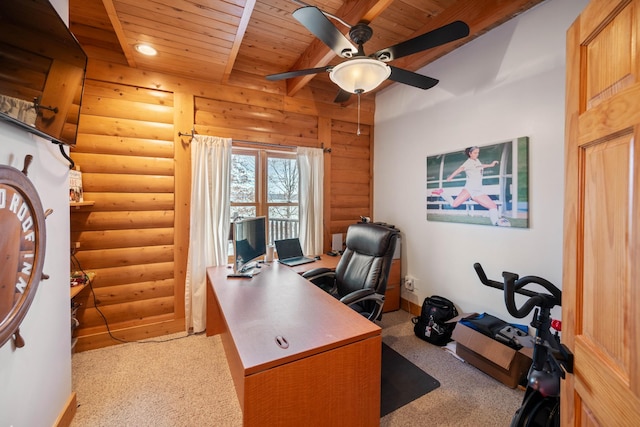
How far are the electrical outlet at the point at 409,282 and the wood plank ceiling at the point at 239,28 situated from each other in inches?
97.1

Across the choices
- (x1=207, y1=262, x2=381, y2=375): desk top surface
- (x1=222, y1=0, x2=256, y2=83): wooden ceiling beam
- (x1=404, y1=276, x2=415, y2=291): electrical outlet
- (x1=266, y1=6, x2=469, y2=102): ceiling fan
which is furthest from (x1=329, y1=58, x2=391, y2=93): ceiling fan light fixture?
(x1=404, y1=276, x2=415, y2=291): electrical outlet

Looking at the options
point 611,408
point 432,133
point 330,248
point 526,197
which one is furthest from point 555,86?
point 330,248

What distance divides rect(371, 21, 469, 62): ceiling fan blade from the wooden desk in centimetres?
164

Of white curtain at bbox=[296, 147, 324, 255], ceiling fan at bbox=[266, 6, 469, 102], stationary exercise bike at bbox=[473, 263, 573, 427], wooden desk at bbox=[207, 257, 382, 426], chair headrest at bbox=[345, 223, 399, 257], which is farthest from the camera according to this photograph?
white curtain at bbox=[296, 147, 324, 255]

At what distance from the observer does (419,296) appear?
10.0 ft

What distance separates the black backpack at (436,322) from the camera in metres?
2.45

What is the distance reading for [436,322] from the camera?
8.16 ft

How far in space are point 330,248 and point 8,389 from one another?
2905 millimetres

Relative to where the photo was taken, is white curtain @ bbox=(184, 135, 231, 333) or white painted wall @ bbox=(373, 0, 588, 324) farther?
white curtain @ bbox=(184, 135, 231, 333)

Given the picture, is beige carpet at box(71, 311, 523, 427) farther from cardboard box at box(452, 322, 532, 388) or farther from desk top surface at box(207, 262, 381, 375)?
desk top surface at box(207, 262, 381, 375)

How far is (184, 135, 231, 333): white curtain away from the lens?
2.65 metres

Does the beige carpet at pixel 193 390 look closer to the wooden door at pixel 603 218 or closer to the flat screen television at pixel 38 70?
the wooden door at pixel 603 218

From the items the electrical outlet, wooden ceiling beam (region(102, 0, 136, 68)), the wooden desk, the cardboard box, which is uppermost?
wooden ceiling beam (region(102, 0, 136, 68))

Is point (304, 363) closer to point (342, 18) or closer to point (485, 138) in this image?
point (342, 18)
